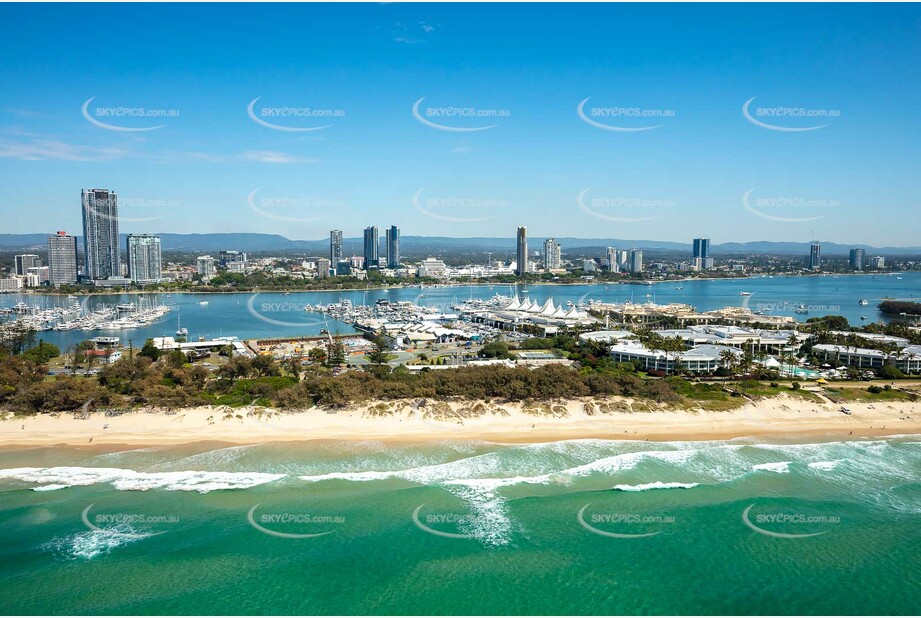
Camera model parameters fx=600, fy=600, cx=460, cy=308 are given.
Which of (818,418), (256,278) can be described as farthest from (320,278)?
(818,418)

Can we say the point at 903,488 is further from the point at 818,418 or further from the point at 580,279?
the point at 580,279

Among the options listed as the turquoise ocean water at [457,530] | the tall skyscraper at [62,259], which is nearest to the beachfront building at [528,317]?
the turquoise ocean water at [457,530]

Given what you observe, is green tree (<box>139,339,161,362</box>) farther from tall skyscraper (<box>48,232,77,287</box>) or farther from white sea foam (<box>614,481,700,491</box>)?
tall skyscraper (<box>48,232,77,287</box>)

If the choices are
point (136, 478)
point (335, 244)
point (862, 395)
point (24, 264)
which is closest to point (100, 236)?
point (24, 264)

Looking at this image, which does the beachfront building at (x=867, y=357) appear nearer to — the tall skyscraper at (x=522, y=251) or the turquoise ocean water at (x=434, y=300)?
the turquoise ocean water at (x=434, y=300)

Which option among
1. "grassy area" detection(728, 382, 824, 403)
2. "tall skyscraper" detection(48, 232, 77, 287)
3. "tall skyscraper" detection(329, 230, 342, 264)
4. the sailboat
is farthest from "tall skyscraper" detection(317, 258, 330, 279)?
"grassy area" detection(728, 382, 824, 403)

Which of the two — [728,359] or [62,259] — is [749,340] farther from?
[62,259]

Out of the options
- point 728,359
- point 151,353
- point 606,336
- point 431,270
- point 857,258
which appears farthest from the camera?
point 857,258
